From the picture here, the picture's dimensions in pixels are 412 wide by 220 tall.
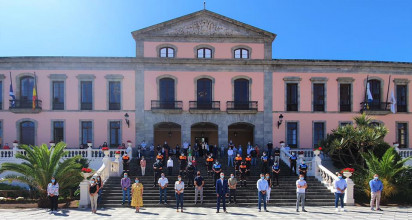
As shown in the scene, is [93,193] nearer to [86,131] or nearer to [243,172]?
[243,172]

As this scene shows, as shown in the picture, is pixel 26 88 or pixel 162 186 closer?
pixel 162 186

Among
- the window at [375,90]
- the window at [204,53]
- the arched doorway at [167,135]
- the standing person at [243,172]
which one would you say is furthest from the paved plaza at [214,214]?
the arched doorway at [167,135]

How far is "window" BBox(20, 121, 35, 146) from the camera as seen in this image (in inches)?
1014

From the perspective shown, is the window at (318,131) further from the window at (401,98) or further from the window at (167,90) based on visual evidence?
the window at (167,90)

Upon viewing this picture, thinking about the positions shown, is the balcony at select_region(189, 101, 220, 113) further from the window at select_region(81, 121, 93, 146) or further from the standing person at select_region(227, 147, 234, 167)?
the window at select_region(81, 121, 93, 146)

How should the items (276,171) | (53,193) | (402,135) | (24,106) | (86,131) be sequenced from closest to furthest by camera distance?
(53,193) → (276,171) → (24,106) → (86,131) → (402,135)

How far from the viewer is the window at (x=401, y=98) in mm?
27297

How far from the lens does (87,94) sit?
2591 centimetres

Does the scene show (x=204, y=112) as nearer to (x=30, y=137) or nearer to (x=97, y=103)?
(x=97, y=103)

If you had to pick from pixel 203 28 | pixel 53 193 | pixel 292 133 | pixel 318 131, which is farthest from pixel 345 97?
pixel 53 193

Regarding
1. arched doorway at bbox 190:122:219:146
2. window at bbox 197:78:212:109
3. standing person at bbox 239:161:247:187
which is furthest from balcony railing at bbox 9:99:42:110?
standing person at bbox 239:161:247:187

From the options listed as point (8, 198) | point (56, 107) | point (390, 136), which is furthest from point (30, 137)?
point (390, 136)

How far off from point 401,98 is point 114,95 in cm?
2262

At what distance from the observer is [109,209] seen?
562 inches
